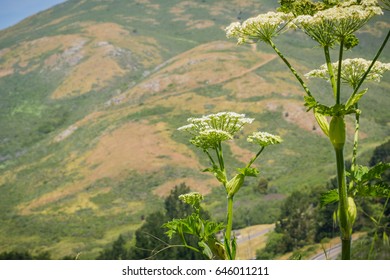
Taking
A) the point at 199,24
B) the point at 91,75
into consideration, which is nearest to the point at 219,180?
the point at 91,75

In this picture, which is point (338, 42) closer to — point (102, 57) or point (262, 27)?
point (262, 27)

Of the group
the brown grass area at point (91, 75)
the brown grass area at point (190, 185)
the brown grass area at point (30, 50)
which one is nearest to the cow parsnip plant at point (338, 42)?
the brown grass area at point (190, 185)

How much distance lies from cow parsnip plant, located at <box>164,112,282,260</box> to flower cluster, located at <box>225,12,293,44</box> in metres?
0.82

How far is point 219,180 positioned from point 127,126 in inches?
3451

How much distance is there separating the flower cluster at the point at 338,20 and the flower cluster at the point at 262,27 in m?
0.30

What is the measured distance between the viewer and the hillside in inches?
2507

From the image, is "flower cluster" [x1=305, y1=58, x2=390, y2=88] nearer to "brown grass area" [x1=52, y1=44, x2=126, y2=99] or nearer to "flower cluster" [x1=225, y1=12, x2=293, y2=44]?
"flower cluster" [x1=225, y1=12, x2=293, y2=44]

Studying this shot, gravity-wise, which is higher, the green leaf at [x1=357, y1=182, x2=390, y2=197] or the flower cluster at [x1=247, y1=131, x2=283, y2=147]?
the flower cluster at [x1=247, y1=131, x2=283, y2=147]

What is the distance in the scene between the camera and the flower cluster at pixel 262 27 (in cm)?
379

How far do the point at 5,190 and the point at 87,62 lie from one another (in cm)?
7308

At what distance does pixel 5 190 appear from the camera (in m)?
79.9

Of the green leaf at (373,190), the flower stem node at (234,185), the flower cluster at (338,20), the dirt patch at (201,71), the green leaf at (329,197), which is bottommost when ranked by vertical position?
the dirt patch at (201,71)

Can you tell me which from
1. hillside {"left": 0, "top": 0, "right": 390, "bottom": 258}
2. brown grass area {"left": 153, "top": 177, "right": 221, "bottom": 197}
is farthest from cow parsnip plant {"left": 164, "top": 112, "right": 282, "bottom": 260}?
brown grass area {"left": 153, "top": 177, "right": 221, "bottom": 197}

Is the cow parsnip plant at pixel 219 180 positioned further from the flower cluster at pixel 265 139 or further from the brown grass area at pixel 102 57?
the brown grass area at pixel 102 57
